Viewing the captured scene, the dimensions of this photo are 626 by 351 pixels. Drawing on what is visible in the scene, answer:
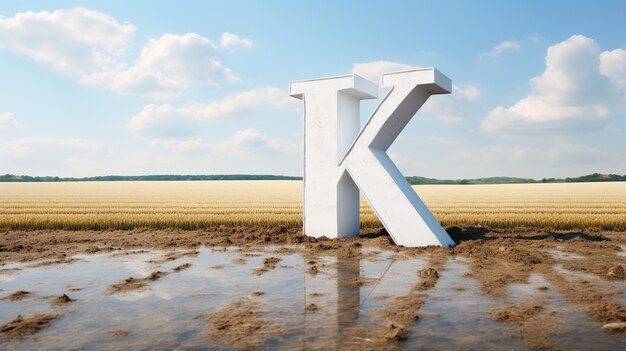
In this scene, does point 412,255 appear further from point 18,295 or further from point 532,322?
point 18,295

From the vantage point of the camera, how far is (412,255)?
11164 millimetres

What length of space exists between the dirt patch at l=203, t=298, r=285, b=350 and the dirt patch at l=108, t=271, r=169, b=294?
7.08 ft

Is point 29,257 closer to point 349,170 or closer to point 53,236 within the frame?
point 53,236

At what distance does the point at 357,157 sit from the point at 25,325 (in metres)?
9.14

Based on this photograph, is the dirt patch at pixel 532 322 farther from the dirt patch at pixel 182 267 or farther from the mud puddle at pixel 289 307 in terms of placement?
the dirt patch at pixel 182 267

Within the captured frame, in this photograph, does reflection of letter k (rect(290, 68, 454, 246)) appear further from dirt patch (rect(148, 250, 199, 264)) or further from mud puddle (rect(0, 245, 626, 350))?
dirt patch (rect(148, 250, 199, 264))

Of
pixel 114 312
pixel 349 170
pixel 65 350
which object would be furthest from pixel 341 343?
pixel 349 170

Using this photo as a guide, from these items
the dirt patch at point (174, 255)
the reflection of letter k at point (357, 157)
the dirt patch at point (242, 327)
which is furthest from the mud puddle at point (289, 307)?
the reflection of letter k at point (357, 157)

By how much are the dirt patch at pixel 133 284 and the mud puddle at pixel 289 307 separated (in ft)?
0.11

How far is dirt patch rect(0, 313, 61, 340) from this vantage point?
215 inches

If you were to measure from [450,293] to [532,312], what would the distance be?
1.33m

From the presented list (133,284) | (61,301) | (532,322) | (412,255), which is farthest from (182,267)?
(532,322)

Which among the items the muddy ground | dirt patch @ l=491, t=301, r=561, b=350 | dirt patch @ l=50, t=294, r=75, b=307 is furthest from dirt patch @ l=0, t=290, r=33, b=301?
dirt patch @ l=491, t=301, r=561, b=350

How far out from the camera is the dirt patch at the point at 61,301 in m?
6.82
